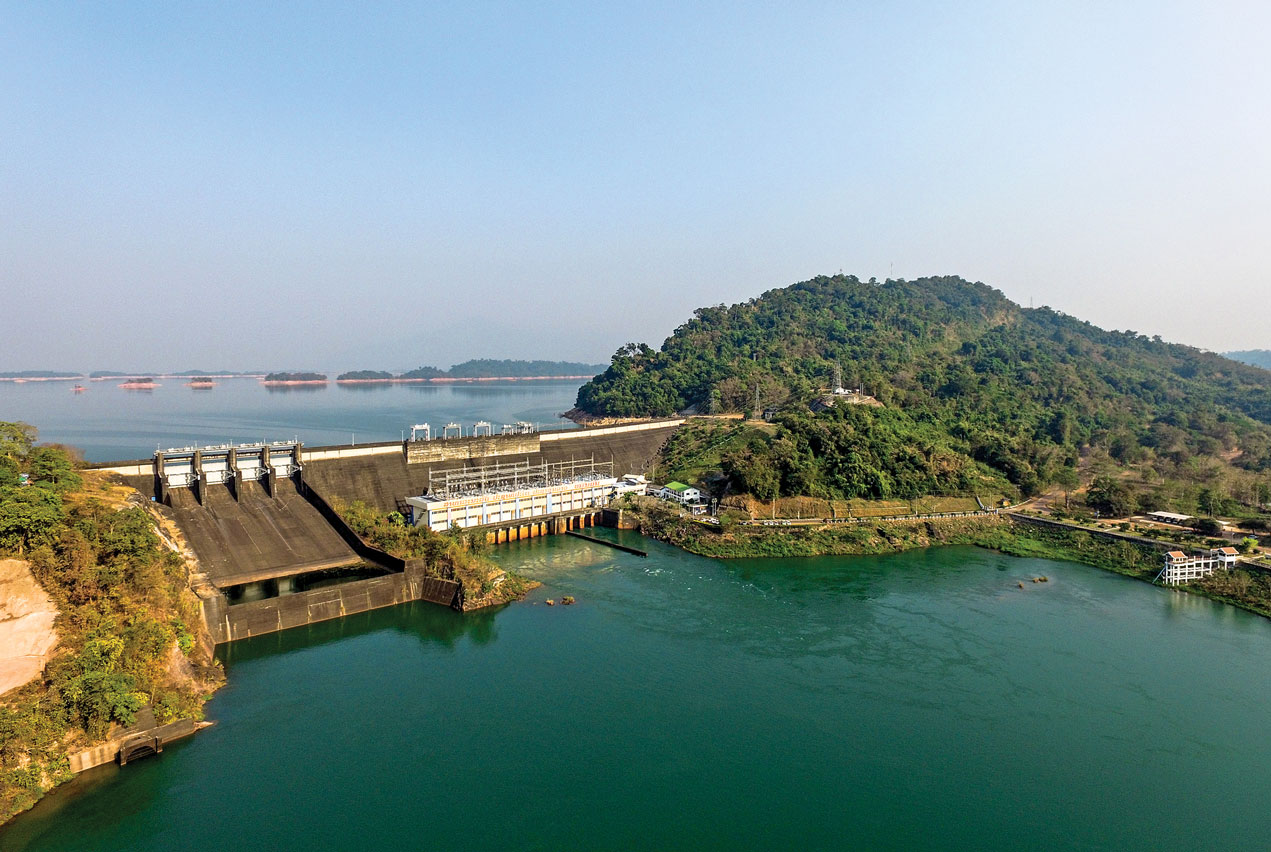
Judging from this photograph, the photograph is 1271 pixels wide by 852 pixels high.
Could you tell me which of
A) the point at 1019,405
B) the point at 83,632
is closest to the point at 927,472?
the point at 1019,405

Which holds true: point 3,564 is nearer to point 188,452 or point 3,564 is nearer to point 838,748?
point 188,452

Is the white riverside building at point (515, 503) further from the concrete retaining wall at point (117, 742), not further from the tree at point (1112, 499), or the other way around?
the tree at point (1112, 499)

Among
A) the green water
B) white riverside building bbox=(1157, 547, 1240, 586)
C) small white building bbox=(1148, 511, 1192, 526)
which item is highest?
small white building bbox=(1148, 511, 1192, 526)

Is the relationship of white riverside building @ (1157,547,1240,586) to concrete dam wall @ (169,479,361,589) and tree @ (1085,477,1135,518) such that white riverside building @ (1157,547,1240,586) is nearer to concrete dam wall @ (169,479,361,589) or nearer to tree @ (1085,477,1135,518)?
tree @ (1085,477,1135,518)

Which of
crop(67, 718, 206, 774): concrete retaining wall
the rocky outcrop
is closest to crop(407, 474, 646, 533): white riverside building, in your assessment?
crop(67, 718, 206, 774): concrete retaining wall

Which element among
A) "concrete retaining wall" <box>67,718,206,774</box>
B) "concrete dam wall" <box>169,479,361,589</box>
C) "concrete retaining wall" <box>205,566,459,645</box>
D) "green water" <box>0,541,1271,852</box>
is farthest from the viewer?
"concrete dam wall" <box>169,479,361,589</box>

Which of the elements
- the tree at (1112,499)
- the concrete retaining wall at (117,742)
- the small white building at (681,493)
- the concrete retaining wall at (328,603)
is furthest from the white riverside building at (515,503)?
the tree at (1112,499)

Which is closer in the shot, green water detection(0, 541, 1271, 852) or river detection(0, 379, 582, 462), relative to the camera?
green water detection(0, 541, 1271, 852)

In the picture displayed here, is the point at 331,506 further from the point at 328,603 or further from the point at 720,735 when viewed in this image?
the point at 720,735
